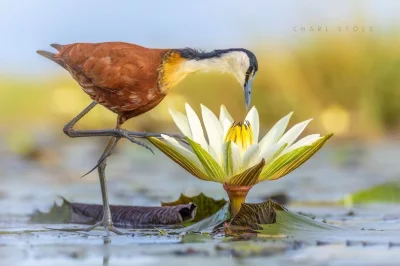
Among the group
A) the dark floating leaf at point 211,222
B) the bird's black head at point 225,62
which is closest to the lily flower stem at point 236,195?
the dark floating leaf at point 211,222

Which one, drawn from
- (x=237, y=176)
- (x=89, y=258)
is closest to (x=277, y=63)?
(x=237, y=176)

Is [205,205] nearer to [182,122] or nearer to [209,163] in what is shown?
[182,122]

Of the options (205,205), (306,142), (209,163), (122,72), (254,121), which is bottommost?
(205,205)

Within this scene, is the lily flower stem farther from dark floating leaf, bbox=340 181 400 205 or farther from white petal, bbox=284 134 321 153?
dark floating leaf, bbox=340 181 400 205

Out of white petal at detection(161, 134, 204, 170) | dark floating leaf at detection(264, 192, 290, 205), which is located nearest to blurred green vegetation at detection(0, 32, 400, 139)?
dark floating leaf at detection(264, 192, 290, 205)

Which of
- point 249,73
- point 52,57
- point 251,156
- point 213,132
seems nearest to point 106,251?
point 251,156

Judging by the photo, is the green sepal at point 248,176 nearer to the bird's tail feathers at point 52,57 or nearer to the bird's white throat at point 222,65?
the bird's white throat at point 222,65
